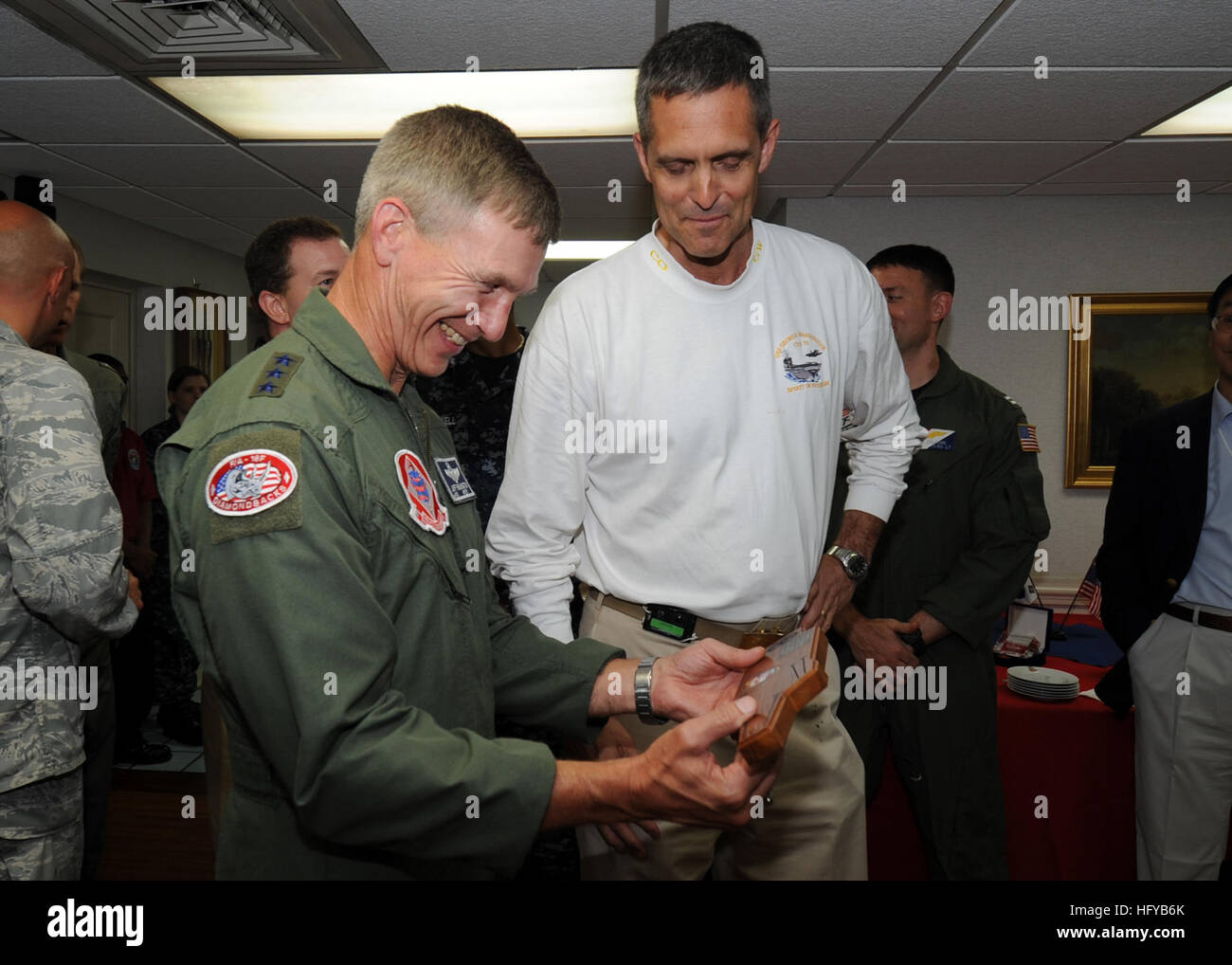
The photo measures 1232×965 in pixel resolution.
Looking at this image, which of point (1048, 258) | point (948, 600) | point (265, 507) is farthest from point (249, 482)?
point (1048, 258)

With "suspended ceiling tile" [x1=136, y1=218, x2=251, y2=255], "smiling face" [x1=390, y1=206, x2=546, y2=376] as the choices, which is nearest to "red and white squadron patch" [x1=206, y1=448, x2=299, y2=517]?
"smiling face" [x1=390, y1=206, x2=546, y2=376]

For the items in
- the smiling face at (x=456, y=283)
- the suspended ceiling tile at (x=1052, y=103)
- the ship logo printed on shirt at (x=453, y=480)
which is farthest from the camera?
the suspended ceiling tile at (x=1052, y=103)

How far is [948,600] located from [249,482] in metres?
2.12

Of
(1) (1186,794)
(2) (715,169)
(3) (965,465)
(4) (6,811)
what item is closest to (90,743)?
(4) (6,811)

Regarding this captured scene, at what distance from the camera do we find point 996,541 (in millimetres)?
2594

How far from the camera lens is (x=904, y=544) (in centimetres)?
262

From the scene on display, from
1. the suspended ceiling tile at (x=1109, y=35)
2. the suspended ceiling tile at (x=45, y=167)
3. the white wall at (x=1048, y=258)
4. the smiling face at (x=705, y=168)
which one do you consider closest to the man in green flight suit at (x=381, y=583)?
the smiling face at (x=705, y=168)

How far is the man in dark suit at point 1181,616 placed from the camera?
2441mm

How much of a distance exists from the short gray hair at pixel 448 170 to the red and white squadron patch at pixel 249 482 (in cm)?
34

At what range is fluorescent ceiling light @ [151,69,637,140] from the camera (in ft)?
10.7

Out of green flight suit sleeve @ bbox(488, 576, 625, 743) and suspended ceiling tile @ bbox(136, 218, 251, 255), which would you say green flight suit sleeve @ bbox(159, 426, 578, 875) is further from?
suspended ceiling tile @ bbox(136, 218, 251, 255)

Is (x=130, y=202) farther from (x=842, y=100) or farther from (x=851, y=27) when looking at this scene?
(x=851, y=27)

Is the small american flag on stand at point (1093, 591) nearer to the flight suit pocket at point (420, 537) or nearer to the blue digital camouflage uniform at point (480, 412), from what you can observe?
the blue digital camouflage uniform at point (480, 412)

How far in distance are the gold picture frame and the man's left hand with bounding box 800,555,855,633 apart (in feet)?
13.2
